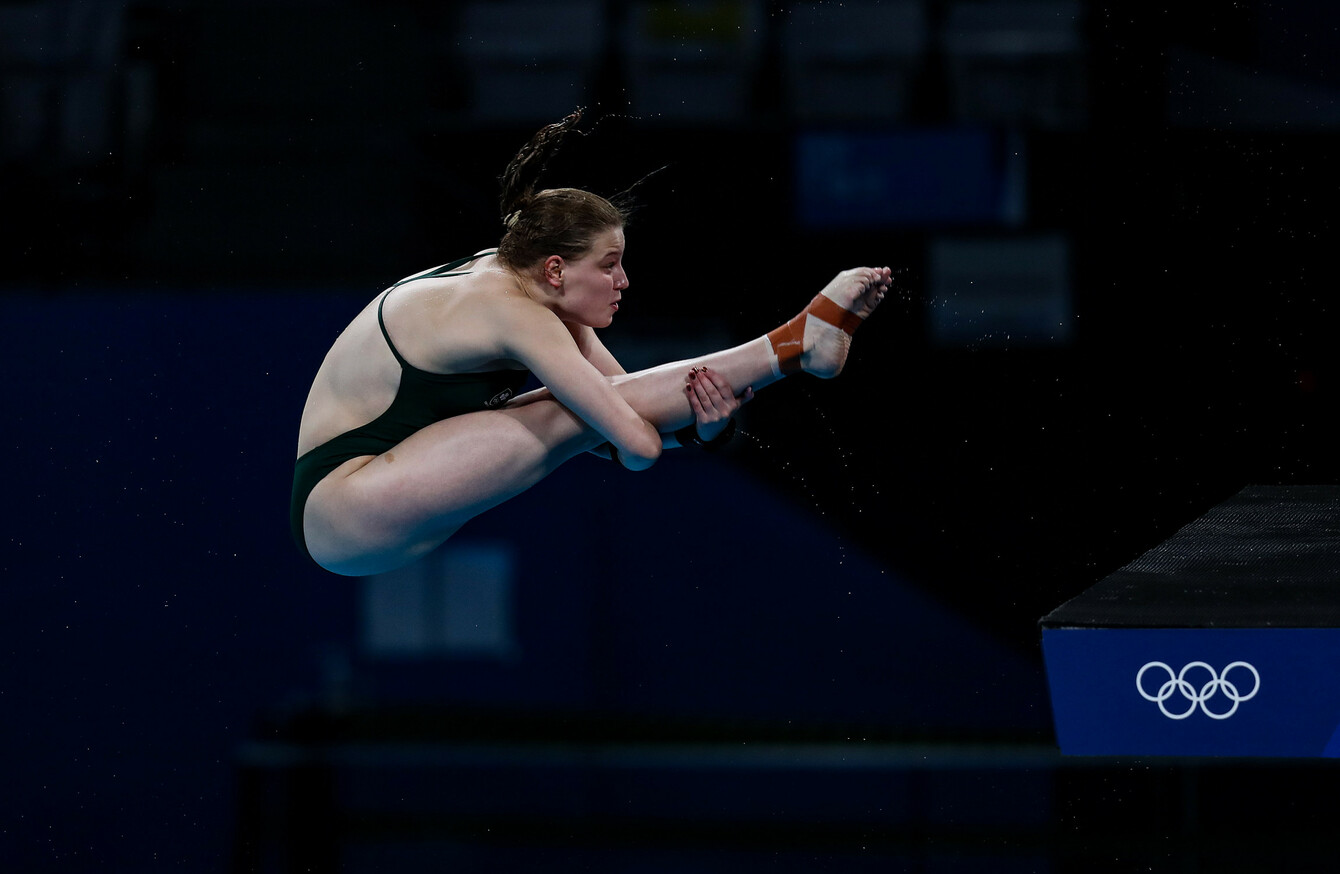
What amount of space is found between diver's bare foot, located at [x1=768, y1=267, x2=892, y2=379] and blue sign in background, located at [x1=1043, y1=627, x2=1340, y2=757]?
93 centimetres

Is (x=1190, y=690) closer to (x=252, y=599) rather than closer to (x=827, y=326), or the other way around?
(x=827, y=326)

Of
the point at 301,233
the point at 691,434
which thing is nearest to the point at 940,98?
the point at 301,233

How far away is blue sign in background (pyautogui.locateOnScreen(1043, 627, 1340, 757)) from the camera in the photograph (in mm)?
2115

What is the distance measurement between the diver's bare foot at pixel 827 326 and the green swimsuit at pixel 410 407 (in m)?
0.54

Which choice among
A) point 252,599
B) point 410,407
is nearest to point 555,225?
point 410,407

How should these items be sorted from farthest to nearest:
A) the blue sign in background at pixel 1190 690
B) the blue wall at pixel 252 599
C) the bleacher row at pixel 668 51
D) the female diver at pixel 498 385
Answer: the bleacher row at pixel 668 51 → the blue wall at pixel 252 599 → the female diver at pixel 498 385 → the blue sign in background at pixel 1190 690

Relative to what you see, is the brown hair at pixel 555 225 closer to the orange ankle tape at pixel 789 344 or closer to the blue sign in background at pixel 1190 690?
the orange ankle tape at pixel 789 344

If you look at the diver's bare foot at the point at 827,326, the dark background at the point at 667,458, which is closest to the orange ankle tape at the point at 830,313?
the diver's bare foot at the point at 827,326

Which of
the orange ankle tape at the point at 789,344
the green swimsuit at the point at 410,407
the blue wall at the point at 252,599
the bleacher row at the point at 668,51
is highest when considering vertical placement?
the bleacher row at the point at 668,51

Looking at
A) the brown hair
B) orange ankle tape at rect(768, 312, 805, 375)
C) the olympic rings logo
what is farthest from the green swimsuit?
the olympic rings logo

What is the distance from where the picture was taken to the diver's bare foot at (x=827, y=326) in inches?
116

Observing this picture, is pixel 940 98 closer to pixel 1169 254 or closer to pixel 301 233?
pixel 1169 254

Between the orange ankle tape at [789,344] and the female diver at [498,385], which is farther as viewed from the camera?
the orange ankle tape at [789,344]

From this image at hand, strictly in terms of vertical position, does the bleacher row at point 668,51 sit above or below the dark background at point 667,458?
above
